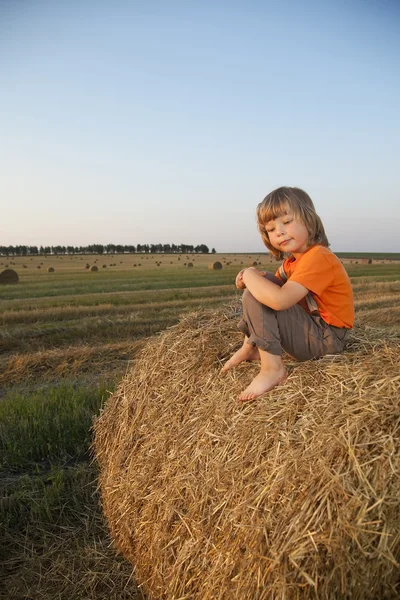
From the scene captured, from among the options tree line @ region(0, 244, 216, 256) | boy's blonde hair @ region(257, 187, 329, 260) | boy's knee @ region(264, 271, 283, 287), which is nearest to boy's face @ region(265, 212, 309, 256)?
boy's blonde hair @ region(257, 187, 329, 260)

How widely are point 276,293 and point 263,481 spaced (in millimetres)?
1075

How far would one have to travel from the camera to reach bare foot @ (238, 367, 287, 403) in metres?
2.64

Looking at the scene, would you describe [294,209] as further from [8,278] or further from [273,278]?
[8,278]

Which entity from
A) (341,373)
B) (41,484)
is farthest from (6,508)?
(341,373)

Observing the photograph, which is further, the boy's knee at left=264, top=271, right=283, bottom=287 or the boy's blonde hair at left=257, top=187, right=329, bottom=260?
the boy's knee at left=264, top=271, right=283, bottom=287

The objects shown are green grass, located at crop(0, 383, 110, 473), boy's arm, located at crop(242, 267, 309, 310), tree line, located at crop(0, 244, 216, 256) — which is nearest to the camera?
boy's arm, located at crop(242, 267, 309, 310)

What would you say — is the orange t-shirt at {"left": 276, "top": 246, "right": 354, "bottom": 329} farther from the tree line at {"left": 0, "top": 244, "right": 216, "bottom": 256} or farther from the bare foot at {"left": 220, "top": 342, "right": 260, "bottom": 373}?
the tree line at {"left": 0, "top": 244, "right": 216, "bottom": 256}

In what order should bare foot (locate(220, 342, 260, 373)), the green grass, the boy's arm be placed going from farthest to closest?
the green grass < bare foot (locate(220, 342, 260, 373)) < the boy's arm

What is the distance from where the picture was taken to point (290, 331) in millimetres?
2941

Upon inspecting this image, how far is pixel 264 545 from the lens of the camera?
80.0 inches

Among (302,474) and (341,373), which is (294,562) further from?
(341,373)

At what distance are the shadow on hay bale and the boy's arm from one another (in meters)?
0.38

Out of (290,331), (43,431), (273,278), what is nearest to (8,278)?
(43,431)

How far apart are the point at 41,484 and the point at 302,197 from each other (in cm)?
302
